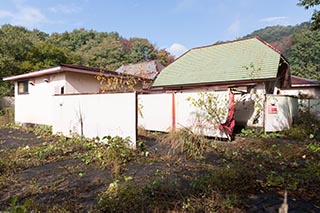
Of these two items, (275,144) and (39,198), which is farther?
(275,144)

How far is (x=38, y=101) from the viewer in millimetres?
9445

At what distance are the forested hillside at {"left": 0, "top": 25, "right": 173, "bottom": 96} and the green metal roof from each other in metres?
12.9

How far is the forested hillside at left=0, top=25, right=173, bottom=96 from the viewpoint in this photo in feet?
59.5

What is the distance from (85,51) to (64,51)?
10.5 metres

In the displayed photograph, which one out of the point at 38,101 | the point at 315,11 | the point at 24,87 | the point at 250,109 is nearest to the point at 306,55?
the point at 250,109

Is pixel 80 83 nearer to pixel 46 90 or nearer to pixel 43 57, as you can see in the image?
pixel 46 90

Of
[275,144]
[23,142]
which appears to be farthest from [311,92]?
[23,142]

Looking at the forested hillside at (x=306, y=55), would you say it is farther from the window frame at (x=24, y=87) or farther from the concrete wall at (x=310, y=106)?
the window frame at (x=24, y=87)

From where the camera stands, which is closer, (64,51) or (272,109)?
(272,109)

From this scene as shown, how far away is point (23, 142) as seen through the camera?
269 inches

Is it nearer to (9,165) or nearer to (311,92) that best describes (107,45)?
A: (311,92)

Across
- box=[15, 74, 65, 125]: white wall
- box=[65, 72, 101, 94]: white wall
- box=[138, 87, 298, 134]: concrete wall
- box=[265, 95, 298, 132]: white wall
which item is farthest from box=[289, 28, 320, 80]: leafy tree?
box=[15, 74, 65, 125]: white wall

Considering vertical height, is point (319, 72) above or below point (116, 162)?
above

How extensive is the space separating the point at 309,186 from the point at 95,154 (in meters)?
4.27
